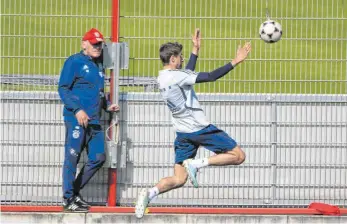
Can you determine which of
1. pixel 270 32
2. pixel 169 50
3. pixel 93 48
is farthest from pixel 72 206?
pixel 270 32

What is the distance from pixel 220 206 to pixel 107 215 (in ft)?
4.45

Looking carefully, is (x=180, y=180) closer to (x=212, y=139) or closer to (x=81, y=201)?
(x=212, y=139)

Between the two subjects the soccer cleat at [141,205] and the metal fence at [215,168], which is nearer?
the soccer cleat at [141,205]

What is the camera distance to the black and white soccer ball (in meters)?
9.21

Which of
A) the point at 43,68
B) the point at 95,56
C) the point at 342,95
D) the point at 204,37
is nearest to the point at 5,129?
the point at 43,68

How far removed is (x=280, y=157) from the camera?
33.5 ft

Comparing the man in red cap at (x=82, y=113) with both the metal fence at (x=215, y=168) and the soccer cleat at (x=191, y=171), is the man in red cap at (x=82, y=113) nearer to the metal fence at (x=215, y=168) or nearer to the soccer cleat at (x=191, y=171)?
the metal fence at (x=215, y=168)

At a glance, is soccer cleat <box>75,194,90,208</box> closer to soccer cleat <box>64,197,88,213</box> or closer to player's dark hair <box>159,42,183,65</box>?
soccer cleat <box>64,197,88,213</box>

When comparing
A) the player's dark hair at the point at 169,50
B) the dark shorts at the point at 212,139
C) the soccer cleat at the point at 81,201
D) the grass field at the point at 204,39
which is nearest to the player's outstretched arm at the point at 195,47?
the player's dark hair at the point at 169,50

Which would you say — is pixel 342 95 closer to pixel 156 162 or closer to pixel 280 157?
pixel 280 157

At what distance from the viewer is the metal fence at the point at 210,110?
10.1 metres

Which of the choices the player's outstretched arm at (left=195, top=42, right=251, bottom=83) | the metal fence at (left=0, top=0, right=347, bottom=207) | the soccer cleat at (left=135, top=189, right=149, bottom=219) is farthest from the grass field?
the soccer cleat at (left=135, top=189, right=149, bottom=219)

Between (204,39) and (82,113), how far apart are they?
1.60m

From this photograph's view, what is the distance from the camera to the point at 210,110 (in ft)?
33.2
